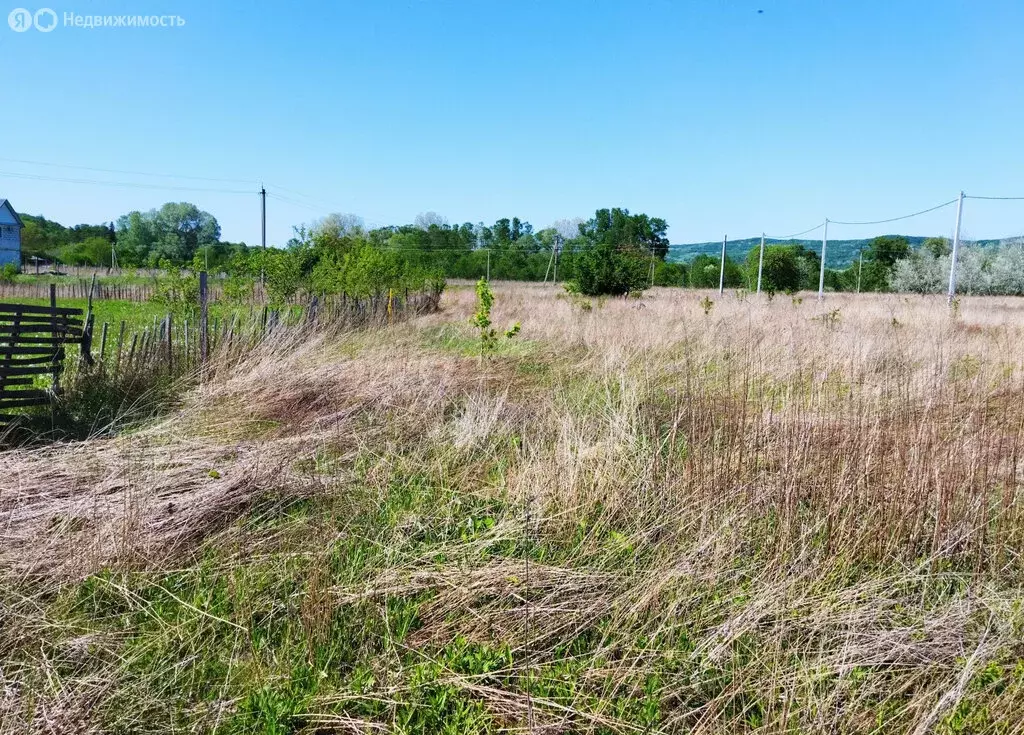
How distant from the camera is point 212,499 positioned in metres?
3.25

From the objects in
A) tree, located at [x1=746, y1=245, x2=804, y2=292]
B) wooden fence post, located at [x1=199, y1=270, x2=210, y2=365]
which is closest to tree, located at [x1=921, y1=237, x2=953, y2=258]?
tree, located at [x1=746, y1=245, x2=804, y2=292]

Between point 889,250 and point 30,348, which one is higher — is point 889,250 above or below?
above

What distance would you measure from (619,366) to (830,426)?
129 inches

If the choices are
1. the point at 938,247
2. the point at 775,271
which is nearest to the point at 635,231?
the point at 938,247

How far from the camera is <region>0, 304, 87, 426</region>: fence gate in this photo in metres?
5.01

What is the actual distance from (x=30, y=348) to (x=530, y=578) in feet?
16.7

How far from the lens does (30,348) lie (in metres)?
5.33

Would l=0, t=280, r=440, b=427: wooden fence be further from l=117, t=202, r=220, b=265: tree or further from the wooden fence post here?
l=117, t=202, r=220, b=265: tree

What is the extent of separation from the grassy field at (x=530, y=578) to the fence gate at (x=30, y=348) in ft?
5.11

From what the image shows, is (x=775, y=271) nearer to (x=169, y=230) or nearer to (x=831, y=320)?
(x=831, y=320)

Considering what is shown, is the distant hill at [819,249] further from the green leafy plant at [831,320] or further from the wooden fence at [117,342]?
the wooden fence at [117,342]

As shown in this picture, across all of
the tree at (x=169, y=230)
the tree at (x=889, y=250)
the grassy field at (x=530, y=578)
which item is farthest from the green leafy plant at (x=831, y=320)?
the tree at (x=169, y=230)

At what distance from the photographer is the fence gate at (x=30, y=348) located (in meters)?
5.01

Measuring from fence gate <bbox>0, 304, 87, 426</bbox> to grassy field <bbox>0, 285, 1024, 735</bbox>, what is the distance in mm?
1556
